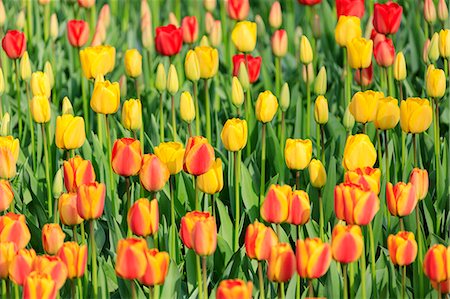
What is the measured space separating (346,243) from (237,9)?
8.07ft

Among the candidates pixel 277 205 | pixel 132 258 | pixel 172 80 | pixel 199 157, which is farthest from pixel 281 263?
pixel 172 80

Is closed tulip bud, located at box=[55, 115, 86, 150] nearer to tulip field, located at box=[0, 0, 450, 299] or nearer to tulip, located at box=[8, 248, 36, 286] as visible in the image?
tulip field, located at box=[0, 0, 450, 299]

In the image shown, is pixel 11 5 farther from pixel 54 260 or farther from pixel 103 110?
pixel 54 260

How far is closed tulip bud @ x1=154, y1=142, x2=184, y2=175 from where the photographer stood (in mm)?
3158

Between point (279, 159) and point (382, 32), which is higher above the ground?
point (382, 32)

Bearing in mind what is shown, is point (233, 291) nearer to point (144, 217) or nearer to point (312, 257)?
point (312, 257)

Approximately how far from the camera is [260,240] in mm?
2676

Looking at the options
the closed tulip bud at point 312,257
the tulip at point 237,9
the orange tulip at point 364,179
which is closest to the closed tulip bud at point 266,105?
the orange tulip at point 364,179

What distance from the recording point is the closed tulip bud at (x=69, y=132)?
335 centimetres

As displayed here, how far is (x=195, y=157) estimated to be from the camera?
9.84 ft

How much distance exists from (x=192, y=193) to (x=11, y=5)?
2892mm

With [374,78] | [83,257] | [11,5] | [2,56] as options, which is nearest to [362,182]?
[83,257]

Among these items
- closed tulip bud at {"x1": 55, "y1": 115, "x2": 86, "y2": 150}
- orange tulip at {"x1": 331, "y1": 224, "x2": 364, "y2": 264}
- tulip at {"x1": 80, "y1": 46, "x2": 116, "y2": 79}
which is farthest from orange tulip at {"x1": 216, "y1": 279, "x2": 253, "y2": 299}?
tulip at {"x1": 80, "y1": 46, "x2": 116, "y2": 79}

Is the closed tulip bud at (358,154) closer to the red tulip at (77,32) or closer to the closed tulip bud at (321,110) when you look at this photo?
the closed tulip bud at (321,110)
